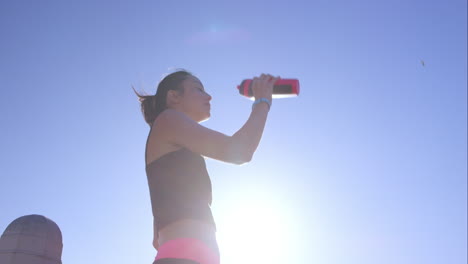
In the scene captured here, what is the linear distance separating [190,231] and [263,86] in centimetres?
144

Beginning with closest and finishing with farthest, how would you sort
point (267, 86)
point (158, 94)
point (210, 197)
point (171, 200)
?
point (171, 200) → point (210, 197) → point (267, 86) → point (158, 94)

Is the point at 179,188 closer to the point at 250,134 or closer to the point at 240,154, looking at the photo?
the point at 240,154

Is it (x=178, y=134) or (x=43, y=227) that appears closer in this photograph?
(x=178, y=134)

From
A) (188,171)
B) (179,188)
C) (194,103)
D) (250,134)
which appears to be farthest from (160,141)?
(250,134)

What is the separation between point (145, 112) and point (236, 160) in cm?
135

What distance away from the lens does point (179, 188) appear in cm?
336

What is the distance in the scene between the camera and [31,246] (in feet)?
88.1

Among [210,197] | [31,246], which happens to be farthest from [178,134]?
[31,246]

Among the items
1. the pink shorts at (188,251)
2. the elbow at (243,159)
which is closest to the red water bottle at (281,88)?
the elbow at (243,159)

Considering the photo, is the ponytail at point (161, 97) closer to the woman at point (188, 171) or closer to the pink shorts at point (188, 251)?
the woman at point (188, 171)

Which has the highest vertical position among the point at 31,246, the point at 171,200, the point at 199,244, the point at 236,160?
the point at 31,246

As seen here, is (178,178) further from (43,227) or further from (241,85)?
(43,227)

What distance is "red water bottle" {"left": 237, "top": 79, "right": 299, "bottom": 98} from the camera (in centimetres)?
398

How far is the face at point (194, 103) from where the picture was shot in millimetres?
4066
